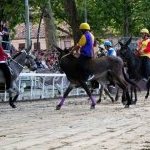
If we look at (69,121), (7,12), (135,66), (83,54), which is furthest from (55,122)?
(7,12)

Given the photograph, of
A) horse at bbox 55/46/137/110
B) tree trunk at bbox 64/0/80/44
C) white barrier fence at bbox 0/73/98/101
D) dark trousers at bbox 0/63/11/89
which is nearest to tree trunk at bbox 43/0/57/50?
tree trunk at bbox 64/0/80/44

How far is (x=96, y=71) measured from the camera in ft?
59.9

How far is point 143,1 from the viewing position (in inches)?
1895

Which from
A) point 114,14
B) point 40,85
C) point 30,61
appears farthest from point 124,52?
point 114,14

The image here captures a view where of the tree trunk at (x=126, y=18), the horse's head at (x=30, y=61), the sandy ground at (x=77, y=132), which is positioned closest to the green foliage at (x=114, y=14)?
the tree trunk at (x=126, y=18)

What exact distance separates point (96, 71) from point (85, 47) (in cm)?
96

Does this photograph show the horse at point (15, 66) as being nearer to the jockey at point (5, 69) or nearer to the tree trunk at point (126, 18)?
the jockey at point (5, 69)

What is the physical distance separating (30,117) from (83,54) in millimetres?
3870

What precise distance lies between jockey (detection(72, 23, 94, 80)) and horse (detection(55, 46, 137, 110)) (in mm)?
124

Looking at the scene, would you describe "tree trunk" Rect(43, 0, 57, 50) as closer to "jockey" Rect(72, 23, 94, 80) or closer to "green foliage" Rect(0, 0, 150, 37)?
"green foliage" Rect(0, 0, 150, 37)

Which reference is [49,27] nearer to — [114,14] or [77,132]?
[114,14]

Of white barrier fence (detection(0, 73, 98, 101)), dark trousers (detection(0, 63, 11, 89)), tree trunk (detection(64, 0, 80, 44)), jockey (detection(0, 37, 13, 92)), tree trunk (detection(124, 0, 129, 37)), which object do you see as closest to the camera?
jockey (detection(0, 37, 13, 92))

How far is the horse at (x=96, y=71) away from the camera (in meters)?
17.8

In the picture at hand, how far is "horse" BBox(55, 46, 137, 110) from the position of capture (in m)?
17.8
